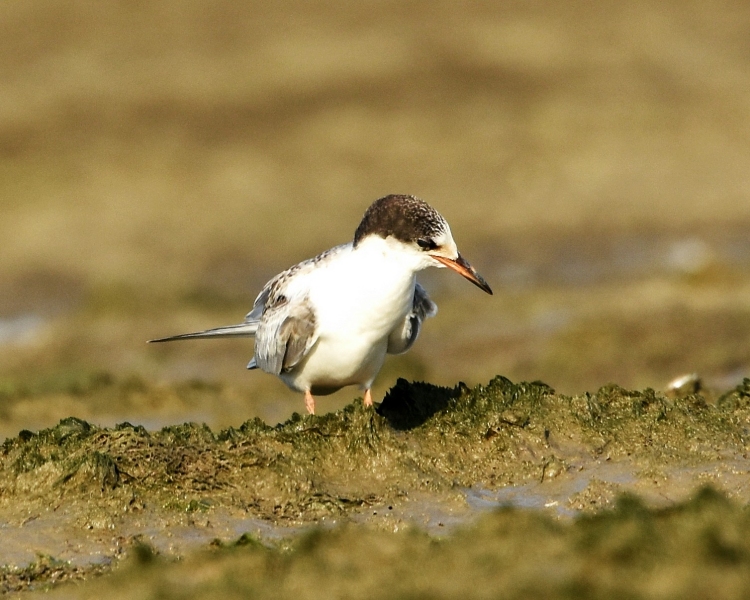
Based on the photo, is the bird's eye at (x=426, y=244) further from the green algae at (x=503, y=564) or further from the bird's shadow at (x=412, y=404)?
the green algae at (x=503, y=564)

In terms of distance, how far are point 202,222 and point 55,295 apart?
16.1ft

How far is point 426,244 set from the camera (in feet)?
24.1

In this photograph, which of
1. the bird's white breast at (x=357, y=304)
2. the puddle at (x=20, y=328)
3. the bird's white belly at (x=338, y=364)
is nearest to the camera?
the bird's white breast at (x=357, y=304)

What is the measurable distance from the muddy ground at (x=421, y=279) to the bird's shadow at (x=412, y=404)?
16 mm

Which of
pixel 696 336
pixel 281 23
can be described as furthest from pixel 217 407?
pixel 281 23

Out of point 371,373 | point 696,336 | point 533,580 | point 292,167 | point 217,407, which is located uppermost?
point 292,167

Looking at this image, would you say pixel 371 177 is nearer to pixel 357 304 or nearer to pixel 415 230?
pixel 357 304

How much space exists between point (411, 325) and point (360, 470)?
132cm

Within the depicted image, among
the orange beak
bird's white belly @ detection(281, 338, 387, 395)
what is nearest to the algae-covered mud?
bird's white belly @ detection(281, 338, 387, 395)

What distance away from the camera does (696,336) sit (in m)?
14.9

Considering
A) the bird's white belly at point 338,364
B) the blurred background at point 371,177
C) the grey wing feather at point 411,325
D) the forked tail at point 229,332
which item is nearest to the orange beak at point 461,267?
the grey wing feather at point 411,325

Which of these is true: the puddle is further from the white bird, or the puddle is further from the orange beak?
the orange beak

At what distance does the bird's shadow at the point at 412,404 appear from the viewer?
7.57m

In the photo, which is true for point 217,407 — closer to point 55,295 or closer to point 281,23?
point 55,295
